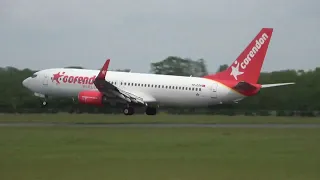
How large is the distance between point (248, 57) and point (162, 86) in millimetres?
7602

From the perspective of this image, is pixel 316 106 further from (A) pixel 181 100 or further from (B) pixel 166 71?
(B) pixel 166 71

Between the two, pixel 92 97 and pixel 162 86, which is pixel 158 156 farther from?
pixel 162 86

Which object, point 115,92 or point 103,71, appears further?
point 115,92

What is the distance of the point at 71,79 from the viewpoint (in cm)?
5744

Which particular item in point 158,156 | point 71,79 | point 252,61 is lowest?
point 158,156

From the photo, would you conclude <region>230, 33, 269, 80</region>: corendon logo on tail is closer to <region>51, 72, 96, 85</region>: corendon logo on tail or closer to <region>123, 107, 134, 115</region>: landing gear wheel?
<region>123, 107, 134, 115</region>: landing gear wheel

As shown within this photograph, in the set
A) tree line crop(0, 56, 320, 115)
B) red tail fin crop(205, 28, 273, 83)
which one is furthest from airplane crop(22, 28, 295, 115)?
tree line crop(0, 56, 320, 115)

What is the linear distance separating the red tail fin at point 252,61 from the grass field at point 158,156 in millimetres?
22682

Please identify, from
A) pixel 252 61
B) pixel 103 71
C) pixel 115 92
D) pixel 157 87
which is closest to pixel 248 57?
pixel 252 61

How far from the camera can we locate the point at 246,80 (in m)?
54.9

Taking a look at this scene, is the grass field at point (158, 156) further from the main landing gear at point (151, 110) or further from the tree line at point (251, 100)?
the tree line at point (251, 100)

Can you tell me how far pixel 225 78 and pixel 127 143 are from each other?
1173 inches

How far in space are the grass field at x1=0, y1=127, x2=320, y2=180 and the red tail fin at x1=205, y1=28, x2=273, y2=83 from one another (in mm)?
22682

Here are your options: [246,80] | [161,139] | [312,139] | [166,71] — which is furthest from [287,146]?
[166,71]
